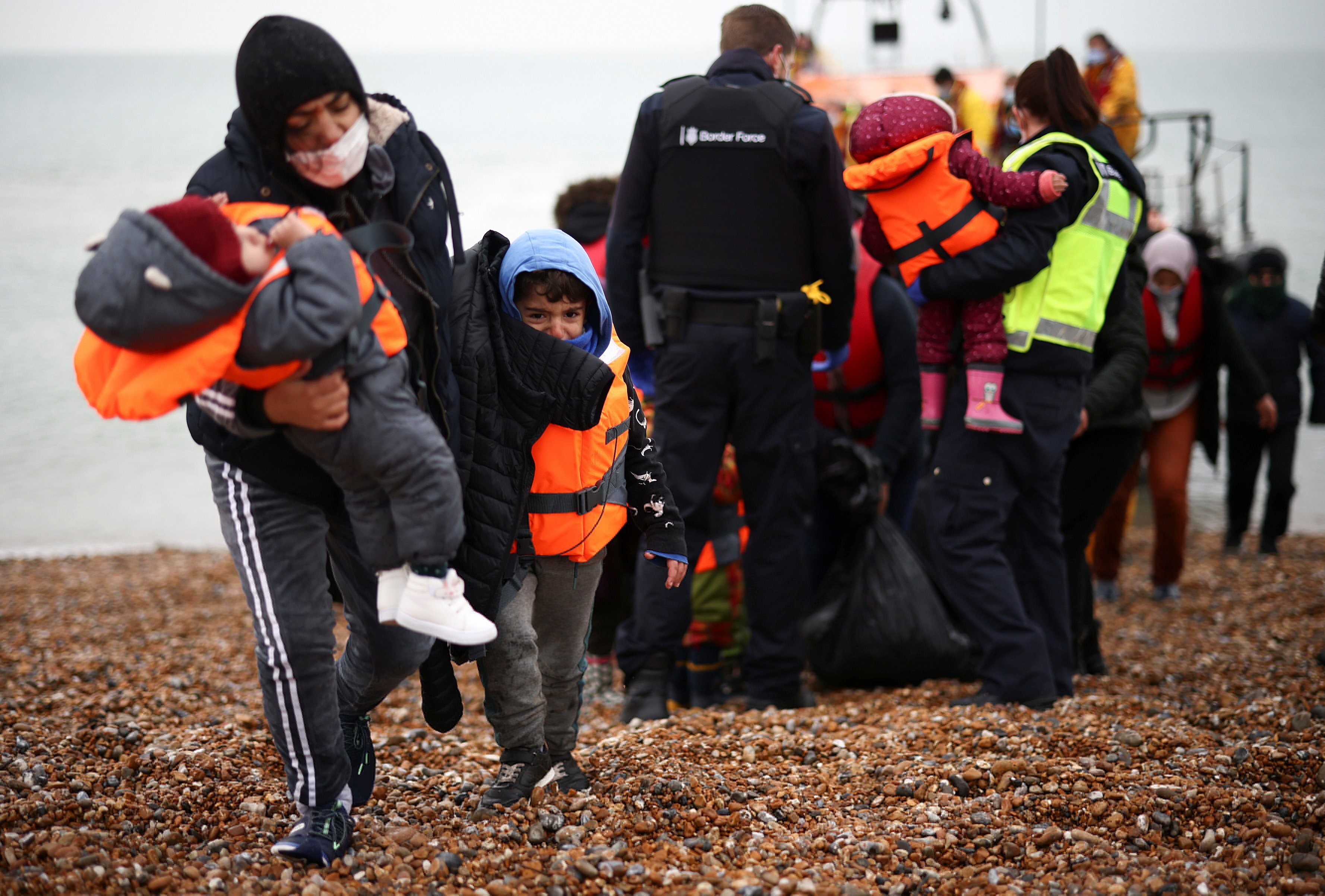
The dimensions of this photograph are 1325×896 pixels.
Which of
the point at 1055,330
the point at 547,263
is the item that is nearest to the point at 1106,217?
the point at 1055,330

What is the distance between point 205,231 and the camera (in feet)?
6.66

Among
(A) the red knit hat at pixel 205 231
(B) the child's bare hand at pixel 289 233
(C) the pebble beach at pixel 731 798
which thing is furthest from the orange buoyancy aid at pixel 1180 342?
(A) the red knit hat at pixel 205 231

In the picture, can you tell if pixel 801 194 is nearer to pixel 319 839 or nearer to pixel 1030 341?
pixel 1030 341

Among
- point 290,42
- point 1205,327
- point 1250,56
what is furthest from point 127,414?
point 1250,56

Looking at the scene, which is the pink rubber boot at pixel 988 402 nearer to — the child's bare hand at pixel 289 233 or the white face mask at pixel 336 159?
the white face mask at pixel 336 159

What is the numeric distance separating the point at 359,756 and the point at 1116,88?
991cm

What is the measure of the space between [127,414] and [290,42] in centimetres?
82

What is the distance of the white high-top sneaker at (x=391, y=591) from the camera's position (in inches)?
92.0

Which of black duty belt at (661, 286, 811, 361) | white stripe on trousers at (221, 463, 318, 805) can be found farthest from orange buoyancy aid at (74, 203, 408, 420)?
black duty belt at (661, 286, 811, 361)

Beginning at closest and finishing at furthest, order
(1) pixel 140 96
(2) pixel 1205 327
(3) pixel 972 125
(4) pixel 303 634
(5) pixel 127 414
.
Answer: (5) pixel 127 414 → (4) pixel 303 634 → (2) pixel 1205 327 → (3) pixel 972 125 → (1) pixel 140 96

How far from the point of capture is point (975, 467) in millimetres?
4082

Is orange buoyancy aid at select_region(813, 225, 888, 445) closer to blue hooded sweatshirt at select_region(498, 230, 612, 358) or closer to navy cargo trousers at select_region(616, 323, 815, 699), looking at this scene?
navy cargo trousers at select_region(616, 323, 815, 699)

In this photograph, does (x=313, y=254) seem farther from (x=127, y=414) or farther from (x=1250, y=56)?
(x=1250, y=56)

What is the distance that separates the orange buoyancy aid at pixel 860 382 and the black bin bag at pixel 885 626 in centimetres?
64
